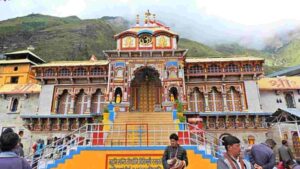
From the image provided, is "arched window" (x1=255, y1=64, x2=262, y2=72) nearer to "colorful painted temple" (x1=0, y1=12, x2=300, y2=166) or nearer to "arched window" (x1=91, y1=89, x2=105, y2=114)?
"colorful painted temple" (x1=0, y1=12, x2=300, y2=166)

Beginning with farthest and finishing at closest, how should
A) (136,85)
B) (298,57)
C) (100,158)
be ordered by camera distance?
(298,57) → (136,85) → (100,158)

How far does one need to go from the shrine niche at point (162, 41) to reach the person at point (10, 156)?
18766 millimetres

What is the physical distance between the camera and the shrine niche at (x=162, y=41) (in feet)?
71.2

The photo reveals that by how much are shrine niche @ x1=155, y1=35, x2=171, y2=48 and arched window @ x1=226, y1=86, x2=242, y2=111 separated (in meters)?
7.48

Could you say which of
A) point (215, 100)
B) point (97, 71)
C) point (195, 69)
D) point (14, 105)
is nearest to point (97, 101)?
point (97, 71)

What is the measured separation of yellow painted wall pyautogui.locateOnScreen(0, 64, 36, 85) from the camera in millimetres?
37153

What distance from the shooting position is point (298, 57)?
272 ft

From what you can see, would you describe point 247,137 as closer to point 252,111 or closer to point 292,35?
point 252,111

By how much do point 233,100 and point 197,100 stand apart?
3.37 meters

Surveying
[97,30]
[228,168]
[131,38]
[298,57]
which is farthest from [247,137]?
[97,30]

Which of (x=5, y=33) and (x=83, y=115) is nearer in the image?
(x=83, y=115)

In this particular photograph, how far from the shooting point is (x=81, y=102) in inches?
925

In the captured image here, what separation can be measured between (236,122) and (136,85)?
382 inches

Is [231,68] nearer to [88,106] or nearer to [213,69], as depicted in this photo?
[213,69]
